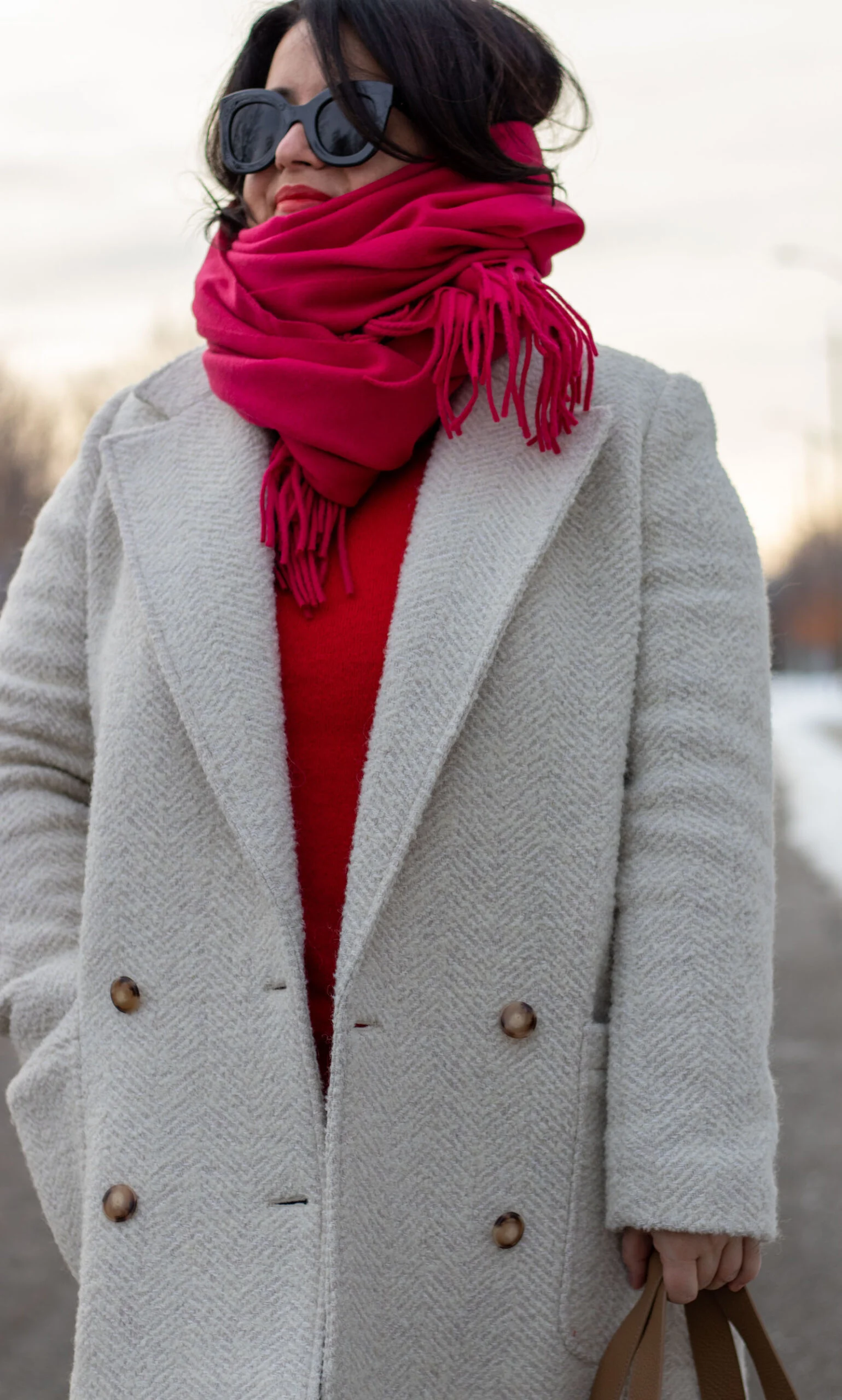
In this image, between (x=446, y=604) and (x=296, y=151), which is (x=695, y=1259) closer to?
(x=446, y=604)

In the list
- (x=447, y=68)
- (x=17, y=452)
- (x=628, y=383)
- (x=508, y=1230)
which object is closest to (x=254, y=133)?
(x=447, y=68)

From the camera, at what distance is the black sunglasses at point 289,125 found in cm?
210

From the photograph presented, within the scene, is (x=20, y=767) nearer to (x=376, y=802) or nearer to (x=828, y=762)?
(x=376, y=802)

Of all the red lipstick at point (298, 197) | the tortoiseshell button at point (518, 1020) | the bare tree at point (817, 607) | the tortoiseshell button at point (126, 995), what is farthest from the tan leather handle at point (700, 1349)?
the bare tree at point (817, 607)

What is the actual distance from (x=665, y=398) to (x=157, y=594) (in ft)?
2.63

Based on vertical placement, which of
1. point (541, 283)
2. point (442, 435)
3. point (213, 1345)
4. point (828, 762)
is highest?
point (541, 283)

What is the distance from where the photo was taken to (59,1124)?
2021 millimetres

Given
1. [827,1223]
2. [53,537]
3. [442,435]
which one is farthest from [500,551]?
[827,1223]

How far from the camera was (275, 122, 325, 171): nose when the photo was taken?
7.01ft

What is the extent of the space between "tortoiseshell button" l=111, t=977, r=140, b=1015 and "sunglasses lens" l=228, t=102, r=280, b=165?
1.23 m

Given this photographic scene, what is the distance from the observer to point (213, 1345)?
1.86 meters

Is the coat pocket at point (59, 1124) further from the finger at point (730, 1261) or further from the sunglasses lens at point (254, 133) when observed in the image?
the sunglasses lens at point (254, 133)

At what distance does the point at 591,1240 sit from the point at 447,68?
5.49 ft

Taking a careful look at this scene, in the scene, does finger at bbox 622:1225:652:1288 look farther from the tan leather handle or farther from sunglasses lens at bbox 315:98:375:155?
sunglasses lens at bbox 315:98:375:155
